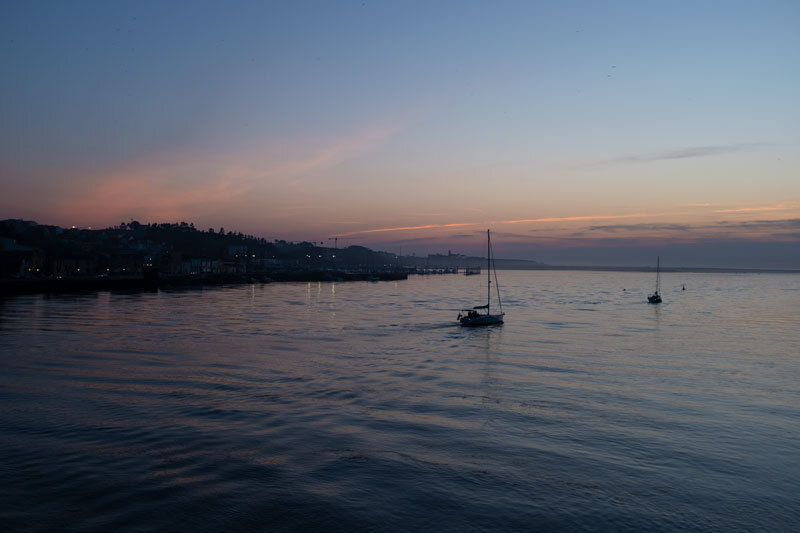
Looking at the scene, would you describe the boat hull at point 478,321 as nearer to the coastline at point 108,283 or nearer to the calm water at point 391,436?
the calm water at point 391,436

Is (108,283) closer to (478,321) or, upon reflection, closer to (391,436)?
(478,321)

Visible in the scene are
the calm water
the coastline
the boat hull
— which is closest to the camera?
the calm water

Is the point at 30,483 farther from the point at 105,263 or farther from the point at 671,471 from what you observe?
the point at 105,263

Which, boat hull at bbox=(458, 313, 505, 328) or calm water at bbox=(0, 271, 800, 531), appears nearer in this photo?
calm water at bbox=(0, 271, 800, 531)

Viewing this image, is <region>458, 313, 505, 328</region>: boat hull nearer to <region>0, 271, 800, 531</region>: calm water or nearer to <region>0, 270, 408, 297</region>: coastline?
<region>0, 271, 800, 531</region>: calm water

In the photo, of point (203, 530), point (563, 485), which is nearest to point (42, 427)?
point (203, 530)

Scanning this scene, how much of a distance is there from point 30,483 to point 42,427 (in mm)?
5367

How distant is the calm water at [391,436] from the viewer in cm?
1312

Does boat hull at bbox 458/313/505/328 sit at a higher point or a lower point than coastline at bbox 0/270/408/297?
lower

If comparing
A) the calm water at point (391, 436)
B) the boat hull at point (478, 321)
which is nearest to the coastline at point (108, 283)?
the calm water at point (391, 436)

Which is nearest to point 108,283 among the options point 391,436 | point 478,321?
point 478,321

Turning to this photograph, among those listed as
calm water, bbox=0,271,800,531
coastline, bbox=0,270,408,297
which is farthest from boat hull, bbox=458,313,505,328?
coastline, bbox=0,270,408,297

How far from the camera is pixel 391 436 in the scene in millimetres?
18750

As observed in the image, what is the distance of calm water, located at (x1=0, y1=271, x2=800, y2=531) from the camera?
516 inches
